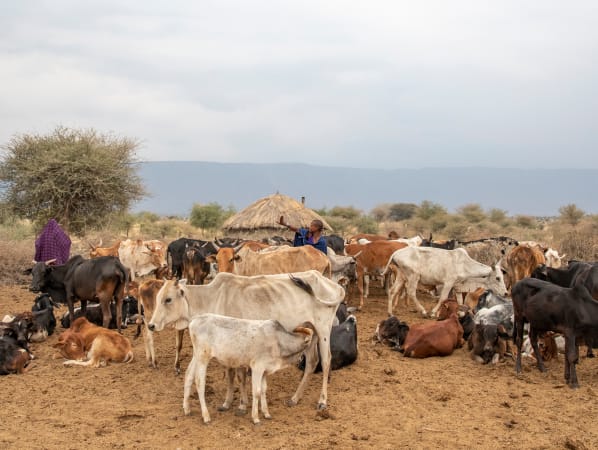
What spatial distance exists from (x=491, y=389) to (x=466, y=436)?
1.66 meters

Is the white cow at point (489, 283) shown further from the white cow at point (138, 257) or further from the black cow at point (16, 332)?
the black cow at point (16, 332)

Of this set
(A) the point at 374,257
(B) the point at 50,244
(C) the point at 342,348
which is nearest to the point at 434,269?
(A) the point at 374,257

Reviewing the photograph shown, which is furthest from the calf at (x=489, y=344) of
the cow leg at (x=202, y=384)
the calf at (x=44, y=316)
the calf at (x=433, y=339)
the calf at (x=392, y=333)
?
the calf at (x=44, y=316)

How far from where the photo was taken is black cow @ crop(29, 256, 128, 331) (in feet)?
36.7

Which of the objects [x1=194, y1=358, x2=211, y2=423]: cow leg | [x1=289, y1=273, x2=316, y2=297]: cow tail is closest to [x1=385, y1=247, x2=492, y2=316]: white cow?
[x1=289, y1=273, x2=316, y2=297]: cow tail

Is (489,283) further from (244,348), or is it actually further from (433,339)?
(244,348)

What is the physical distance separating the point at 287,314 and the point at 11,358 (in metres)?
4.18

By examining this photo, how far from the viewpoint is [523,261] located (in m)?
14.1

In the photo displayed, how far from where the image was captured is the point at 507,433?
6656 mm

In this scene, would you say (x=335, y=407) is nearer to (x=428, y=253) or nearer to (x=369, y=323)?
(x=369, y=323)

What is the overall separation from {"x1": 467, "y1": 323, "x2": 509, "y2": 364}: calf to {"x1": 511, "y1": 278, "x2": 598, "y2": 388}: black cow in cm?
39

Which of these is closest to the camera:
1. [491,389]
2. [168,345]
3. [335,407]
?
[335,407]

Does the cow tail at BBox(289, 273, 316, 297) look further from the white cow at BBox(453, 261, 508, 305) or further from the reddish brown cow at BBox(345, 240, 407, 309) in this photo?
the reddish brown cow at BBox(345, 240, 407, 309)

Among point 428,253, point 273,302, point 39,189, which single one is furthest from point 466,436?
point 39,189
